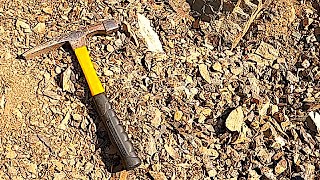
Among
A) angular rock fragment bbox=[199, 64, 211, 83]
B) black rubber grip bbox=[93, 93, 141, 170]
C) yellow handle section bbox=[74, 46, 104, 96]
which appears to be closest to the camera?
black rubber grip bbox=[93, 93, 141, 170]

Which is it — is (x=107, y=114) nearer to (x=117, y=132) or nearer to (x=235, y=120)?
(x=117, y=132)

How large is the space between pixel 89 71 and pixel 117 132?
37 centimetres

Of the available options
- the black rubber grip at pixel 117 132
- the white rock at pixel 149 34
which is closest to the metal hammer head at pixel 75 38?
the white rock at pixel 149 34

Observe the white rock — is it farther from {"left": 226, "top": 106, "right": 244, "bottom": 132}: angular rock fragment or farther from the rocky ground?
{"left": 226, "top": 106, "right": 244, "bottom": 132}: angular rock fragment

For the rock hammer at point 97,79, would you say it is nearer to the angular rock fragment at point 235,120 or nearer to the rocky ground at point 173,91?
the rocky ground at point 173,91

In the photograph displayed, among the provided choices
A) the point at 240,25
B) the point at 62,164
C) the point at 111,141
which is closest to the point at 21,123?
the point at 62,164

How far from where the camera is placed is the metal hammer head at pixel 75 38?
2893mm

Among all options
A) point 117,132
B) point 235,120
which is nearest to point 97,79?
point 117,132

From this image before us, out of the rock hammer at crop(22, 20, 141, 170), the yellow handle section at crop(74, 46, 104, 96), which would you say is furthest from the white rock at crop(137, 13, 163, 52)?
the yellow handle section at crop(74, 46, 104, 96)

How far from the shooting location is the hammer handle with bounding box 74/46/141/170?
8.91 feet

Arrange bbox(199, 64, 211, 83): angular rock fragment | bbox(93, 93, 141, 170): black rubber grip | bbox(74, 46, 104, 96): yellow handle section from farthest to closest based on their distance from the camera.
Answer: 1. bbox(199, 64, 211, 83): angular rock fragment
2. bbox(74, 46, 104, 96): yellow handle section
3. bbox(93, 93, 141, 170): black rubber grip

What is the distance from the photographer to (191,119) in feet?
9.51

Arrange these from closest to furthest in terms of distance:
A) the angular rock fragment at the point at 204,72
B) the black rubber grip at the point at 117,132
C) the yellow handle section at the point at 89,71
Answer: the black rubber grip at the point at 117,132
the yellow handle section at the point at 89,71
the angular rock fragment at the point at 204,72

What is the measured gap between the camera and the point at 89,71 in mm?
2869
